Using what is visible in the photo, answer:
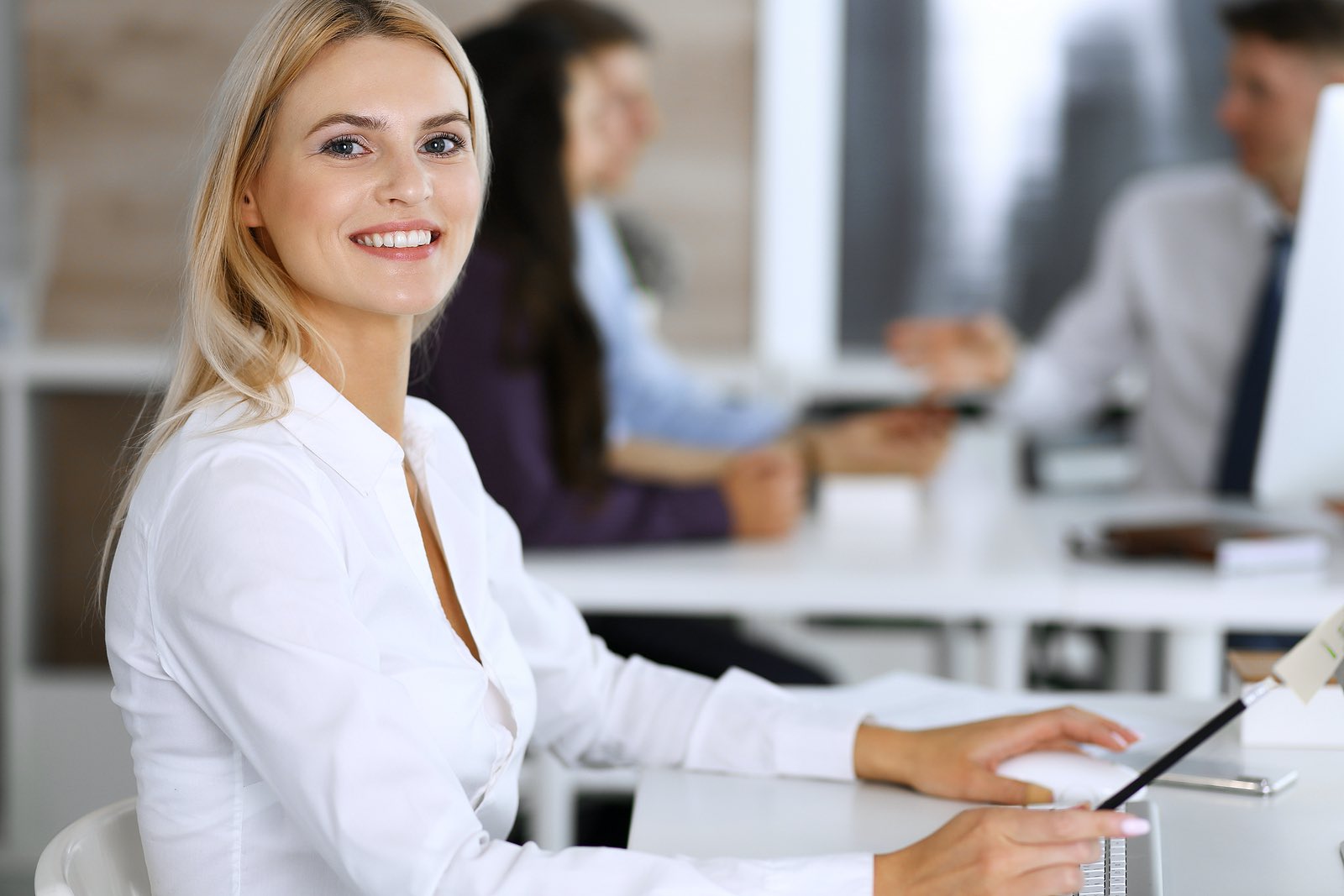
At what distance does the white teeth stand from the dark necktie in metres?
1.74

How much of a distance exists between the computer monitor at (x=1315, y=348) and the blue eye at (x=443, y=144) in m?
1.07

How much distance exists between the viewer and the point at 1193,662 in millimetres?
1822

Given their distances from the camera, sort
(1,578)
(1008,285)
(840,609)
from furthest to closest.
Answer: (1008,285) → (1,578) → (840,609)

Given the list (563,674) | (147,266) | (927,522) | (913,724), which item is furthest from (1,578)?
(913,724)

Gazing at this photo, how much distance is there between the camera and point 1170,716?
1.32 metres

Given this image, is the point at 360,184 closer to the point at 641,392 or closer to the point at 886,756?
the point at 886,756

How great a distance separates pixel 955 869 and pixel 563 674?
484 millimetres

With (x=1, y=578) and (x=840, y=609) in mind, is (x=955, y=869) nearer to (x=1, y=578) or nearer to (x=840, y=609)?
(x=840, y=609)

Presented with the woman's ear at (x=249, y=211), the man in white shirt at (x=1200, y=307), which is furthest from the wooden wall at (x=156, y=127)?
the woman's ear at (x=249, y=211)

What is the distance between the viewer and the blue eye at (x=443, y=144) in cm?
109

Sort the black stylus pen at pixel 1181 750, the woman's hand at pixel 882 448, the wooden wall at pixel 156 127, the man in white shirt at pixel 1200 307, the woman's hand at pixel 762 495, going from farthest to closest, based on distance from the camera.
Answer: the wooden wall at pixel 156 127 < the man in white shirt at pixel 1200 307 < the woman's hand at pixel 882 448 < the woman's hand at pixel 762 495 < the black stylus pen at pixel 1181 750

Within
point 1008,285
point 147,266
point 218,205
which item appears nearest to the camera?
point 218,205

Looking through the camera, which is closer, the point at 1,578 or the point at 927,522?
the point at 927,522

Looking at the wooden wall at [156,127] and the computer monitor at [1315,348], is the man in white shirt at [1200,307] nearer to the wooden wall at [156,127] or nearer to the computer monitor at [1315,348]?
the computer monitor at [1315,348]
